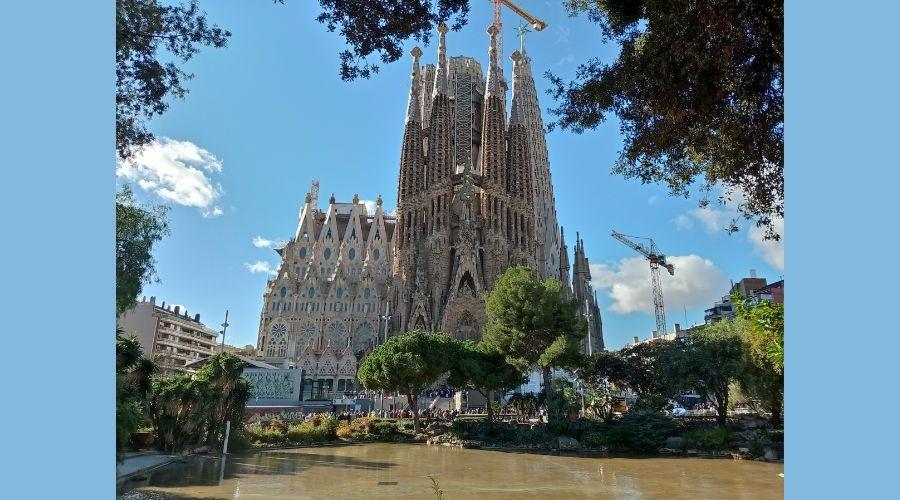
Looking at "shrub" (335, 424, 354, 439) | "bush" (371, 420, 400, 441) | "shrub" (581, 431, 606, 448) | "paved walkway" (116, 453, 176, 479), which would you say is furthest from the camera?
"bush" (371, 420, 400, 441)

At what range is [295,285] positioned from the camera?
54.8 metres

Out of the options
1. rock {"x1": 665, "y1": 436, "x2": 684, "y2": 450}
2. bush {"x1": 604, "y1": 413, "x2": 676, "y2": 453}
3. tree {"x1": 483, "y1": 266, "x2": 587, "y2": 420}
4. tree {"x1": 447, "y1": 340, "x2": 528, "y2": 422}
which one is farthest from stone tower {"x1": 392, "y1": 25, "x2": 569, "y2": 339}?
rock {"x1": 665, "y1": 436, "x2": 684, "y2": 450}

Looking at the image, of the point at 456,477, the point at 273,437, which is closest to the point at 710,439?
the point at 456,477

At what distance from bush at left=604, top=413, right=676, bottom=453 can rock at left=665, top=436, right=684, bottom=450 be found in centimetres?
16

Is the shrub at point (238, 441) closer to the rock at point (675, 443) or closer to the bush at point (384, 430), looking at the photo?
the bush at point (384, 430)

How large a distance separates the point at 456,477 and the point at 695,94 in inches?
346

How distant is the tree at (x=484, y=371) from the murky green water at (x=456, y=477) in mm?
5609

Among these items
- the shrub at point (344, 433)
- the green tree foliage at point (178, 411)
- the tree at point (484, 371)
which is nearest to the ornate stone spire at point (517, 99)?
the tree at point (484, 371)

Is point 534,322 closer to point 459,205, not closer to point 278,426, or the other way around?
point 278,426

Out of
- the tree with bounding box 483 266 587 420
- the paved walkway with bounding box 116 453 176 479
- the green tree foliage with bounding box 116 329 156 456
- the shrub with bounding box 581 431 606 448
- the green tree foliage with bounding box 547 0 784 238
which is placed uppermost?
the green tree foliage with bounding box 547 0 784 238

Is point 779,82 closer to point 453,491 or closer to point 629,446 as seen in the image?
point 453,491

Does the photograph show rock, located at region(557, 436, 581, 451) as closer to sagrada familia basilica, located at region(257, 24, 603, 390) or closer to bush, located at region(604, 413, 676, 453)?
bush, located at region(604, 413, 676, 453)

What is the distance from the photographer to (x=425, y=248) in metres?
52.6

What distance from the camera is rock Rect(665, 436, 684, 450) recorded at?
16781 mm
